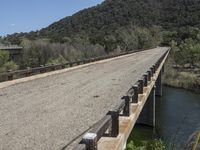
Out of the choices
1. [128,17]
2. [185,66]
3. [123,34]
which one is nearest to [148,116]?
[185,66]

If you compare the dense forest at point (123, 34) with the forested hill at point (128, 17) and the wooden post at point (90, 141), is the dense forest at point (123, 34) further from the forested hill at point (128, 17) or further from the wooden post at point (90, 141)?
the wooden post at point (90, 141)

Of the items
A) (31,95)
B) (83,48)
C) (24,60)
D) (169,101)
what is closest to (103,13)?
(83,48)

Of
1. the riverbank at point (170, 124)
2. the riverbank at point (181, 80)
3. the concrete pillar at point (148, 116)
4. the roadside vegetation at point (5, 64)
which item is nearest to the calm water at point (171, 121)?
the riverbank at point (170, 124)

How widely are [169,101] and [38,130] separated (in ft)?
125

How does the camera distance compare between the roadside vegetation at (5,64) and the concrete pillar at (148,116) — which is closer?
the concrete pillar at (148,116)

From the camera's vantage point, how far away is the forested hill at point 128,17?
149000mm

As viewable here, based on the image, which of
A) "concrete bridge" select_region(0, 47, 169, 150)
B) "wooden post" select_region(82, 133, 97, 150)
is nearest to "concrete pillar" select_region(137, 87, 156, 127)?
"concrete bridge" select_region(0, 47, 169, 150)

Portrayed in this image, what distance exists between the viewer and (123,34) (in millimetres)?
117062

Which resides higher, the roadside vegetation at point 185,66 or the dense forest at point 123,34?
the dense forest at point 123,34

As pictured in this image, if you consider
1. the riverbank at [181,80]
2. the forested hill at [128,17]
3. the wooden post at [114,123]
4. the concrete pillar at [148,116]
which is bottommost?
Result: the riverbank at [181,80]

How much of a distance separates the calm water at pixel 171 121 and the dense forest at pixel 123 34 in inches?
757

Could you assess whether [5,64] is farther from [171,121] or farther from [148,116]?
[171,121]

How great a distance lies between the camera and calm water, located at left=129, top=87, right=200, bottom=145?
85.4ft

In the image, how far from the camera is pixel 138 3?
172 m
